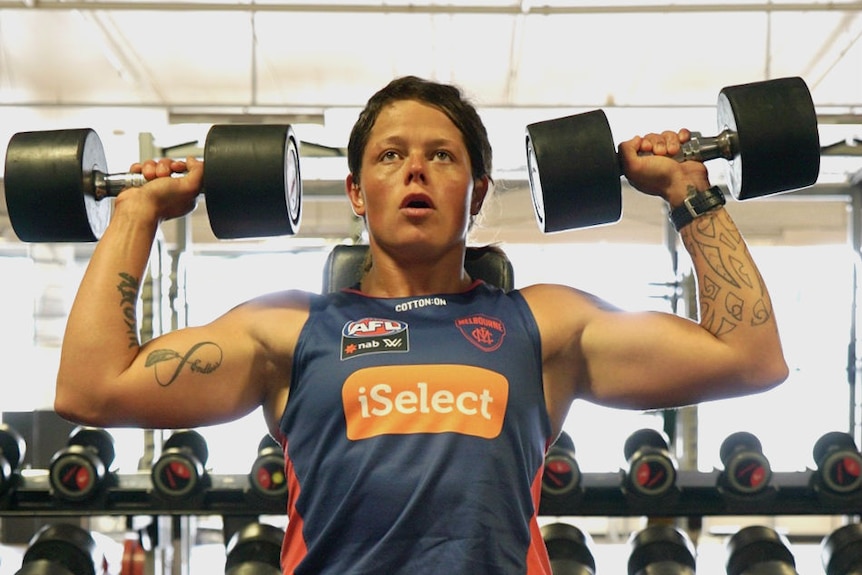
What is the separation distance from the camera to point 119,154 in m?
7.30

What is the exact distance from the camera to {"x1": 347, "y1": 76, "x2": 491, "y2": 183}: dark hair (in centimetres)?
163

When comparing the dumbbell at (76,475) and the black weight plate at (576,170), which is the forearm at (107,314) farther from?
the dumbbell at (76,475)

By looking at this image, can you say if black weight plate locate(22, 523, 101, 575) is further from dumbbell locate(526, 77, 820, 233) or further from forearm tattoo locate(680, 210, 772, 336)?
forearm tattoo locate(680, 210, 772, 336)

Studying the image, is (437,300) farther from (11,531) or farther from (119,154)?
(11,531)

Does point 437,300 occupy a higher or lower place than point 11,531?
higher

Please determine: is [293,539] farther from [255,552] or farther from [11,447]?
[11,447]

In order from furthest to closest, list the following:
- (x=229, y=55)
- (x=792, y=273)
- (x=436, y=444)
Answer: (x=792, y=273), (x=229, y=55), (x=436, y=444)

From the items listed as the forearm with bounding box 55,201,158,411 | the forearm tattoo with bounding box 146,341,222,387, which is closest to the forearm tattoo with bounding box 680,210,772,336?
the forearm tattoo with bounding box 146,341,222,387

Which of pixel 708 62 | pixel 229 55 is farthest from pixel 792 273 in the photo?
pixel 229 55

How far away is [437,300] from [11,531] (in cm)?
682

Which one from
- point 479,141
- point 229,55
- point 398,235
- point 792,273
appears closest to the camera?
point 398,235

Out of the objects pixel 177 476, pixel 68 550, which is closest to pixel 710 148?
pixel 177 476

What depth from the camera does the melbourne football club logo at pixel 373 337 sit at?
1.44 metres

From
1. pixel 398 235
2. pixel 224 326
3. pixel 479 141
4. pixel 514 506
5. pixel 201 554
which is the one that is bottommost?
pixel 201 554
